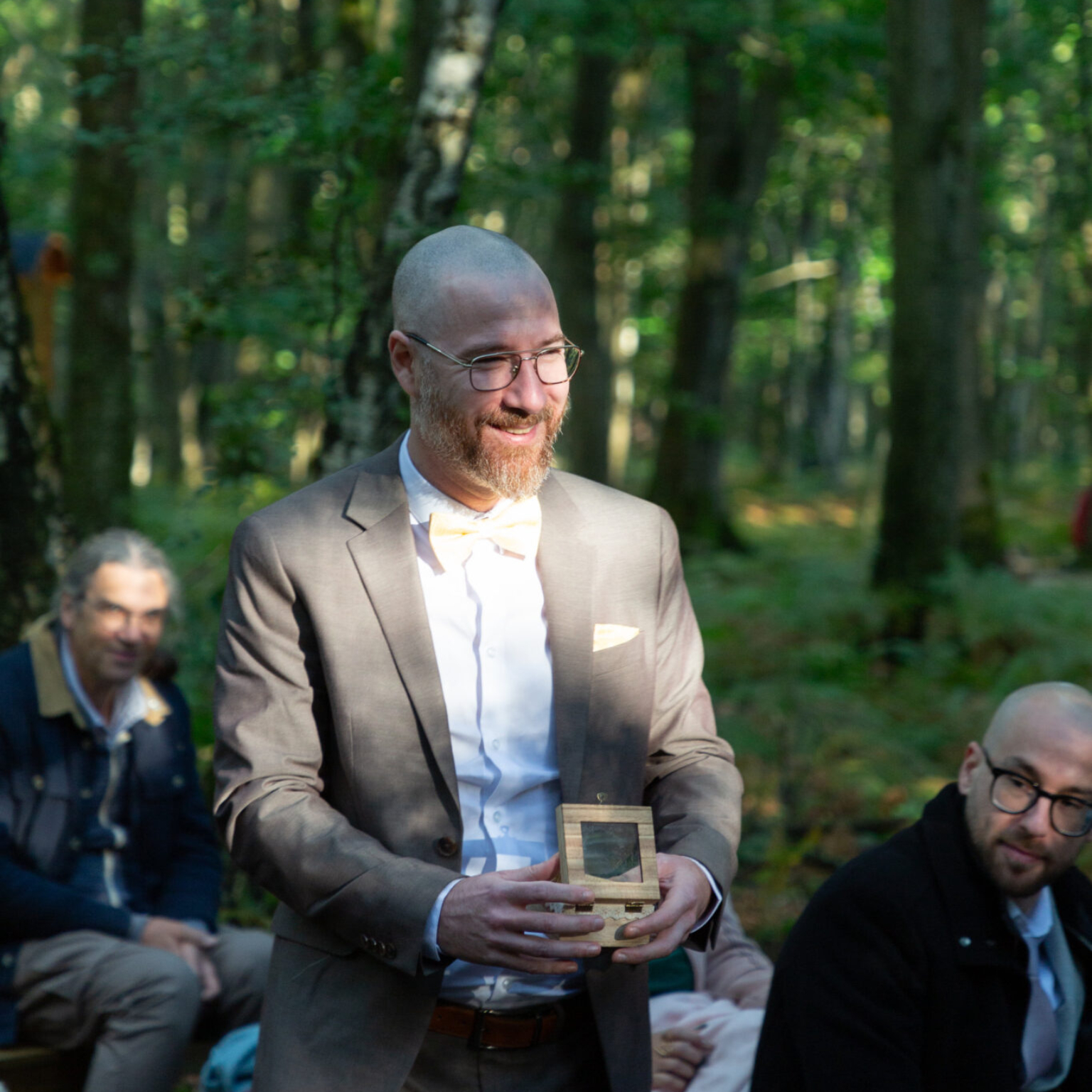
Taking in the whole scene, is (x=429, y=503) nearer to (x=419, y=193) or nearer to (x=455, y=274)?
(x=455, y=274)

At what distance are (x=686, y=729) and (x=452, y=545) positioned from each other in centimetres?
58

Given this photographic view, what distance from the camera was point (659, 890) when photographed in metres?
2.12

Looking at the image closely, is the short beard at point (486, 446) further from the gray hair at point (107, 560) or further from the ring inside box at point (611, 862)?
the gray hair at point (107, 560)

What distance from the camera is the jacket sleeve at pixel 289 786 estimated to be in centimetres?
211

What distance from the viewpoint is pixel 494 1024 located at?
A: 2.31m

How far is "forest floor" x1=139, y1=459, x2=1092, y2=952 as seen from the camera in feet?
20.2

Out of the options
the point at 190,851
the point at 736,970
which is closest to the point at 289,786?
the point at 736,970

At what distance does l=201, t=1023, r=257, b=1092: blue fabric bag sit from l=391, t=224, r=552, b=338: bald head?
2.52 metres

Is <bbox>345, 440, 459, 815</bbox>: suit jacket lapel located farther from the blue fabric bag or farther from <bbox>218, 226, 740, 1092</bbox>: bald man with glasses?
the blue fabric bag

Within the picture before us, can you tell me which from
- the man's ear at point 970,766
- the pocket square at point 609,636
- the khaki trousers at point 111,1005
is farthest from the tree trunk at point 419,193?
the pocket square at point 609,636

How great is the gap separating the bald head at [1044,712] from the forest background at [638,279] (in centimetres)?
272

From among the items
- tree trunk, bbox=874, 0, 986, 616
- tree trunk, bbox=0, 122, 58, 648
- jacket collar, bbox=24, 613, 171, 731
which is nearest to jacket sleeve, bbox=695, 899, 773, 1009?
jacket collar, bbox=24, 613, 171, 731

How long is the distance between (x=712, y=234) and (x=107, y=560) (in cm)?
1212

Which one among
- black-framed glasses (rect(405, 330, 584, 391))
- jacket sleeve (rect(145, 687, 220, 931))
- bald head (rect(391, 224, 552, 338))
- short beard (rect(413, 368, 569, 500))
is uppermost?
bald head (rect(391, 224, 552, 338))
